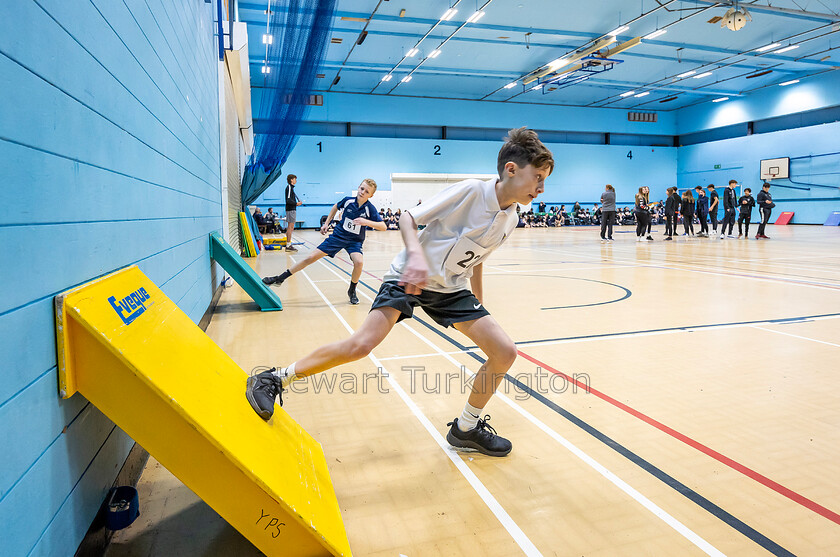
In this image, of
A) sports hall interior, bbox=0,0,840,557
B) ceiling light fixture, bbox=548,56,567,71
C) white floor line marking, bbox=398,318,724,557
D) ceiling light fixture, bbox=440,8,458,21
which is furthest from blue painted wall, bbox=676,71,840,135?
white floor line marking, bbox=398,318,724,557

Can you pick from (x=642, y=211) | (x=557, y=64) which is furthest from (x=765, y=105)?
(x=642, y=211)

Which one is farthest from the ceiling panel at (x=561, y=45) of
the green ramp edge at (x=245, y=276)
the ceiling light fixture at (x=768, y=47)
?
the green ramp edge at (x=245, y=276)

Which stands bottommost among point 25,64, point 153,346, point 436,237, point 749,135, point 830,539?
point 830,539

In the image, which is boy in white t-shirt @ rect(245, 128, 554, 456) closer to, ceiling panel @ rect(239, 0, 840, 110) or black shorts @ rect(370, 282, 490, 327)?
black shorts @ rect(370, 282, 490, 327)

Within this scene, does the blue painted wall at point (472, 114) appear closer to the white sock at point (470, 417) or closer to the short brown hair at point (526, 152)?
the short brown hair at point (526, 152)

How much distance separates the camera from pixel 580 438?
2398 mm

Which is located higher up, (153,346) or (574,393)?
(153,346)

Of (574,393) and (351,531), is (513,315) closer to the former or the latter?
(574,393)

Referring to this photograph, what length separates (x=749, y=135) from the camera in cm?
2806

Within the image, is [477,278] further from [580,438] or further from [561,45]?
[561,45]

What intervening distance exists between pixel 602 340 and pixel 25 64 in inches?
150

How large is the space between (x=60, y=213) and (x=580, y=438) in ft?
7.08

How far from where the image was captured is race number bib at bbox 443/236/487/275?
220cm

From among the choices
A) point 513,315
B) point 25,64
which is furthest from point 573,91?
point 25,64
